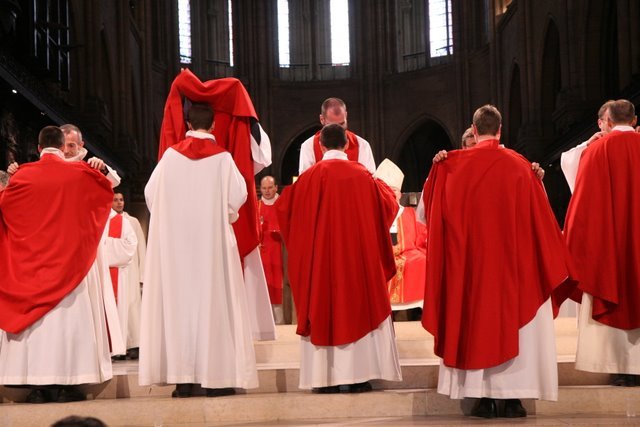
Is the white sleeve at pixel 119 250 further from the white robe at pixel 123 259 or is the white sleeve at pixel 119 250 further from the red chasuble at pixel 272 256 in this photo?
the red chasuble at pixel 272 256

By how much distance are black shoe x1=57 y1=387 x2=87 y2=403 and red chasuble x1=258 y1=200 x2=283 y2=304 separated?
9.75ft

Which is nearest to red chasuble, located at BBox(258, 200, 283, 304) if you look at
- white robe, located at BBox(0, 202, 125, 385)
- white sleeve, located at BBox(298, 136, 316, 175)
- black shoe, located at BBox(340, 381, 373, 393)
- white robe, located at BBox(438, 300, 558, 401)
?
white sleeve, located at BBox(298, 136, 316, 175)

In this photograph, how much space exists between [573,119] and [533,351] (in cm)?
1389

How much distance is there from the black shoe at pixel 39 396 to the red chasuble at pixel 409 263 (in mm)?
3374

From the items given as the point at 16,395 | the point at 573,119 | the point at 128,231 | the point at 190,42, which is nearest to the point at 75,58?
the point at 190,42

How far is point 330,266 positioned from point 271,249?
3.09 metres

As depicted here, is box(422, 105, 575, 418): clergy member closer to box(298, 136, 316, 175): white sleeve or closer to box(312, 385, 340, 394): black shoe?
box(312, 385, 340, 394): black shoe

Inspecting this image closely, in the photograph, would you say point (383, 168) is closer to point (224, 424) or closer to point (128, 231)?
point (128, 231)

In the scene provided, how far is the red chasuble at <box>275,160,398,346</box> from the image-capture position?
242 inches

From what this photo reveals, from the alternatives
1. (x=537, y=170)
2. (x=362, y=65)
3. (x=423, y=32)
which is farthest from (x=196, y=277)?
(x=423, y=32)

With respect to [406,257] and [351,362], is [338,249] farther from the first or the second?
[406,257]

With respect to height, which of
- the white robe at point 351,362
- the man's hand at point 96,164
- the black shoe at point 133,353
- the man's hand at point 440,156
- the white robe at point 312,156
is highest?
the white robe at point 312,156

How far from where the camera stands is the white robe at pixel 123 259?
805 centimetres

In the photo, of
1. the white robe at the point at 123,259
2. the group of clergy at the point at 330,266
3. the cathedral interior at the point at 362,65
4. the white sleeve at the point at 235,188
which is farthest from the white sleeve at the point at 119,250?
the cathedral interior at the point at 362,65
